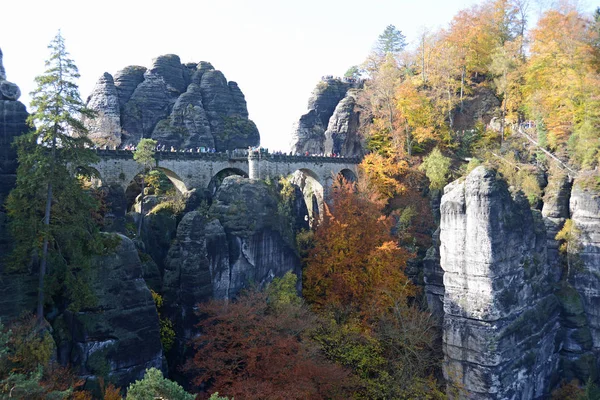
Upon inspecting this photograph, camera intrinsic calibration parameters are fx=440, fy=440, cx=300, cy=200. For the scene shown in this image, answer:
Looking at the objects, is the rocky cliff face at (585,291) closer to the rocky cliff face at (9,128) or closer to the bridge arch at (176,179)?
the bridge arch at (176,179)

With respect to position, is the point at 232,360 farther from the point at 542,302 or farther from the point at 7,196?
the point at 542,302

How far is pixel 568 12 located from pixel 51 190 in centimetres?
4009

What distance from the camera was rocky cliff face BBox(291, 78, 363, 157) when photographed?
41812mm

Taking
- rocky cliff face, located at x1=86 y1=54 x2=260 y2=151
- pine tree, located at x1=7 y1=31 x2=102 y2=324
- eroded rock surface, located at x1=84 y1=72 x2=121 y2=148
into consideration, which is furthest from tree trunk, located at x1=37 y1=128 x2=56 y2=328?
eroded rock surface, located at x1=84 y1=72 x2=121 y2=148

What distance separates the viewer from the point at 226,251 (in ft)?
76.9

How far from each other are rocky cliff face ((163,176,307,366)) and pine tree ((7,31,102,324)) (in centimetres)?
495

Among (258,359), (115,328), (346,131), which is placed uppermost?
(346,131)

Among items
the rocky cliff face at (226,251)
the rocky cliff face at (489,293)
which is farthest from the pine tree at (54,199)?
the rocky cliff face at (489,293)

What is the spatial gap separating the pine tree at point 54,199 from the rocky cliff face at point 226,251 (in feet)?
16.3

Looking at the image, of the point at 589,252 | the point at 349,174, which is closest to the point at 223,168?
the point at 349,174

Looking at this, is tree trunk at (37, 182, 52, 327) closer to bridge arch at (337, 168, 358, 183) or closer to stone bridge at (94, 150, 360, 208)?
stone bridge at (94, 150, 360, 208)

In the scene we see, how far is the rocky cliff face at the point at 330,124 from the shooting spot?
4181 centimetres

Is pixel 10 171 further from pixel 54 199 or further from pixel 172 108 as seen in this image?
pixel 172 108

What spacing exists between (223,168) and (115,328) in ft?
57.0
